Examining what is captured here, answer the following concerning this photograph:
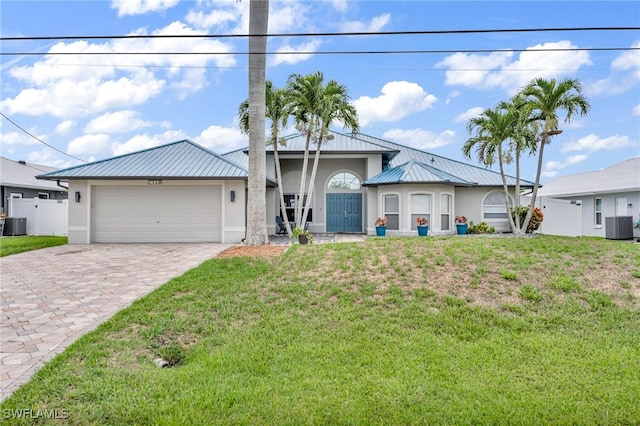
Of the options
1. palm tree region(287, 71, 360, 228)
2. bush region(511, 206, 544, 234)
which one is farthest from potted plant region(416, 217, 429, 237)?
palm tree region(287, 71, 360, 228)

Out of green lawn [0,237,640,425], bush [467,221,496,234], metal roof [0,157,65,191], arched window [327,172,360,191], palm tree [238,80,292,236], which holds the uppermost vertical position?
palm tree [238,80,292,236]

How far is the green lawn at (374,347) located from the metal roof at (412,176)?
806 centimetres

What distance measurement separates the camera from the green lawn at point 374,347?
126 inches

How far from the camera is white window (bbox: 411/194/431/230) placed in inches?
643

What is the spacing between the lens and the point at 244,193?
14812 mm

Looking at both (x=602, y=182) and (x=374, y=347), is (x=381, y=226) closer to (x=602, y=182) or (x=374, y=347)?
(x=374, y=347)

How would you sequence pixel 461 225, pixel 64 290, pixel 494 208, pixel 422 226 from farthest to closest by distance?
pixel 494 208 < pixel 461 225 < pixel 422 226 < pixel 64 290

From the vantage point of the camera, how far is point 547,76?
14.3 m

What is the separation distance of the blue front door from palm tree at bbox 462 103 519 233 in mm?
5837

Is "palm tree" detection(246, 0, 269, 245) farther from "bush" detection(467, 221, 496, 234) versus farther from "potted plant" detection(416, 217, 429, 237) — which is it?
"bush" detection(467, 221, 496, 234)

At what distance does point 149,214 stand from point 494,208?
15834mm

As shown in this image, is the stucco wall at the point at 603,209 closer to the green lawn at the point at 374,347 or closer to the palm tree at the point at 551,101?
the palm tree at the point at 551,101

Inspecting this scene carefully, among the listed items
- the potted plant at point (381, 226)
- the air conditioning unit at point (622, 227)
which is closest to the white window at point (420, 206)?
the potted plant at point (381, 226)

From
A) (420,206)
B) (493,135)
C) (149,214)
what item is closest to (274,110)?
(149,214)
